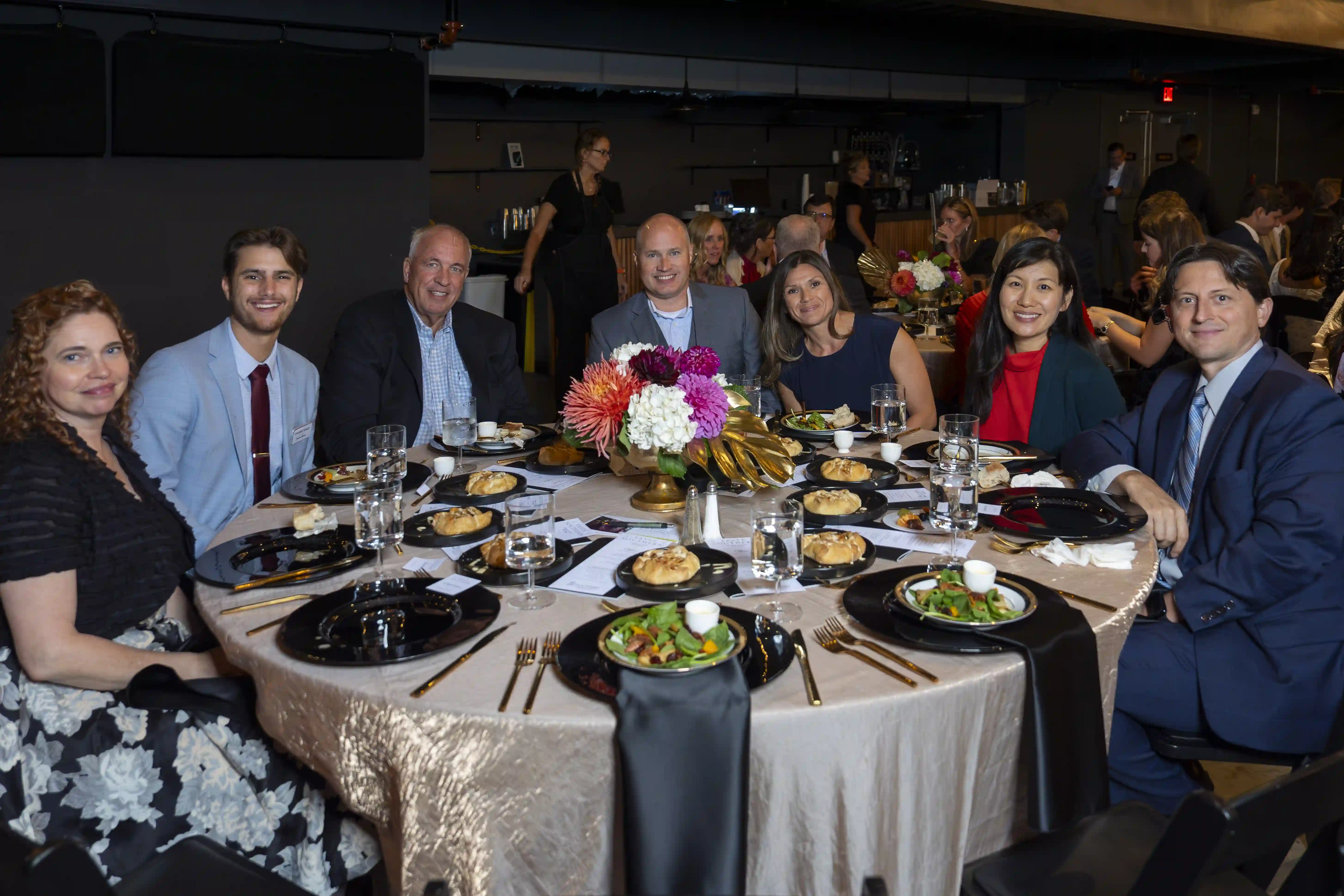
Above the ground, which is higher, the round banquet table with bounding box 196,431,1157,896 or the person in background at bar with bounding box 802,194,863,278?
the person in background at bar with bounding box 802,194,863,278

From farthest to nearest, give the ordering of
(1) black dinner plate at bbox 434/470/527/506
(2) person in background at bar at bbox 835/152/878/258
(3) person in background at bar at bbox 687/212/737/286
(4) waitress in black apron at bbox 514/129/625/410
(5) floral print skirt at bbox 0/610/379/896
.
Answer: (2) person in background at bar at bbox 835/152/878/258 → (4) waitress in black apron at bbox 514/129/625/410 → (3) person in background at bar at bbox 687/212/737/286 → (1) black dinner plate at bbox 434/470/527/506 → (5) floral print skirt at bbox 0/610/379/896

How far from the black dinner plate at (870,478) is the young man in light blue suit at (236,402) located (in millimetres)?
1451

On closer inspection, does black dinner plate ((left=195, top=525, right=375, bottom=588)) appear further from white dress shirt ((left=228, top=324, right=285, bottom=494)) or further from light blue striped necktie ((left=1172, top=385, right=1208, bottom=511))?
light blue striped necktie ((left=1172, top=385, right=1208, bottom=511))

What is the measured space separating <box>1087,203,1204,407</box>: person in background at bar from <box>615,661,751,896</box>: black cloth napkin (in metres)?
3.32

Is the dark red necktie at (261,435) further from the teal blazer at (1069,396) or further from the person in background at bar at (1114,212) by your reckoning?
the person in background at bar at (1114,212)

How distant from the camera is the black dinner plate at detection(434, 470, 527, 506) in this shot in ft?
8.22

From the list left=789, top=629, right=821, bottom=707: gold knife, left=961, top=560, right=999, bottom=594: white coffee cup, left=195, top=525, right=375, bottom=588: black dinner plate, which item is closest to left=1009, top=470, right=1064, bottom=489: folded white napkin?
left=961, top=560, right=999, bottom=594: white coffee cup

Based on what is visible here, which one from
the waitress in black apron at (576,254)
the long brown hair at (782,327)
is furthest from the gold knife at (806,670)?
the waitress in black apron at (576,254)

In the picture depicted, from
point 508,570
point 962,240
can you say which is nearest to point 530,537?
point 508,570

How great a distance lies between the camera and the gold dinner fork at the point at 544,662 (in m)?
1.53

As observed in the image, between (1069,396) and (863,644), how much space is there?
1882 millimetres

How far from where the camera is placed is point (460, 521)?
228 cm

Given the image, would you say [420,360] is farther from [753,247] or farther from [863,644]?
[753,247]

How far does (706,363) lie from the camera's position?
7.71ft
